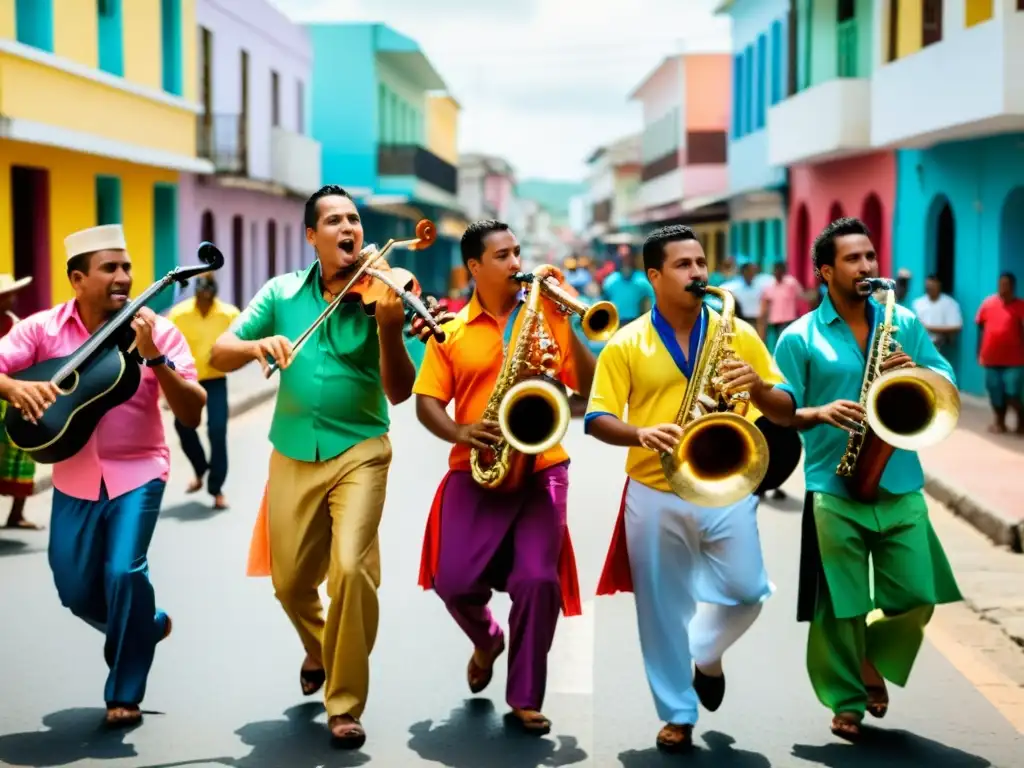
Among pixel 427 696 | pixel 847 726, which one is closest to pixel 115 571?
pixel 427 696

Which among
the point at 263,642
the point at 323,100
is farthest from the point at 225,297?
the point at 263,642

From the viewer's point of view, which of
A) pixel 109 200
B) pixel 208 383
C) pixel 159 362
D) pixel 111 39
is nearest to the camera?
pixel 159 362

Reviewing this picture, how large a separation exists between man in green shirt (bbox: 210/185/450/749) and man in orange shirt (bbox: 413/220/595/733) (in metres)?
0.23

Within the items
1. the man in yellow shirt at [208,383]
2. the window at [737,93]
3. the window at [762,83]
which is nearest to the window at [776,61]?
the window at [762,83]

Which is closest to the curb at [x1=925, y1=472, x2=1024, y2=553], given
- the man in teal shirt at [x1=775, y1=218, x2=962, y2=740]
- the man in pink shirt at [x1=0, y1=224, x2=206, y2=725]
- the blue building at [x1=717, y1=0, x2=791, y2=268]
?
the man in teal shirt at [x1=775, y1=218, x2=962, y2=740]

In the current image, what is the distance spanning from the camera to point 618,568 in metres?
6.10

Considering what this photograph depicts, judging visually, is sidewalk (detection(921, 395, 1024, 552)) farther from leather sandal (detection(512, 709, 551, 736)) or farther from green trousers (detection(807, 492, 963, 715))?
leather sandal (detection(512, 709, 551, 736))

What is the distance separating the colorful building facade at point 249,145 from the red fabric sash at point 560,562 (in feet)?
73.3

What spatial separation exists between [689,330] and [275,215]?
1254 inches

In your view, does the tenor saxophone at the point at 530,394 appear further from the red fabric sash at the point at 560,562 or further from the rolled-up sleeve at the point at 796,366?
the rolled-up sleeve at the point at 796,366

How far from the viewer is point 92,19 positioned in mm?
22234

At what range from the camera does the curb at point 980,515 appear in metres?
10.1

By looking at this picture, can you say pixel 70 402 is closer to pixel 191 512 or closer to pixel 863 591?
pixel 863 591

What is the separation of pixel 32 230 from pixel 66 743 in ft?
52.2
